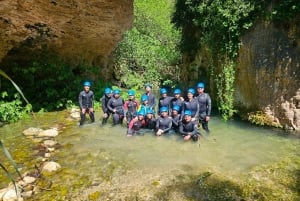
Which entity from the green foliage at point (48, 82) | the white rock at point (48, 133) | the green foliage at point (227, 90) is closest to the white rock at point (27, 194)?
the white rock at point (48, 133)

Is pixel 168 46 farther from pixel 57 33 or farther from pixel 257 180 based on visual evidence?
pixel 257 180

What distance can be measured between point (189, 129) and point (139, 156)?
196cm

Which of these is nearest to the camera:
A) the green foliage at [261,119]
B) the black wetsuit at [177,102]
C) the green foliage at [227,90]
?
the green foliage at [261,119]

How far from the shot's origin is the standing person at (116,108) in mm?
10727

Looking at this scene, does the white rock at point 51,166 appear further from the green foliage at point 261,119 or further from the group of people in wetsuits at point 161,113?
the green foliage at point 261,119

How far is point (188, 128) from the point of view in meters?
9.24

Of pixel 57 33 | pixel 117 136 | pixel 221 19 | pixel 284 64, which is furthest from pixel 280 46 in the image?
pixel 57 33

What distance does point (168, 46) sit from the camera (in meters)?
21.6

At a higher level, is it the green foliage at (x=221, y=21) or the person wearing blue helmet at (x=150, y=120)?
the green foliage at (x=221, y=21)

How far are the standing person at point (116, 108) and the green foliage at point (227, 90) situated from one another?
341cm

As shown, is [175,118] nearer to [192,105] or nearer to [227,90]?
[192,105]

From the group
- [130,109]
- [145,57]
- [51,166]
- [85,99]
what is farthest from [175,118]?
[145,57]

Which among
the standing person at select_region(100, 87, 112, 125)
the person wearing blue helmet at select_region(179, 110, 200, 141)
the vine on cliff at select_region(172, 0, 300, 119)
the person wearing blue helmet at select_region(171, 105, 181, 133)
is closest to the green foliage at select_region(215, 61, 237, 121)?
the vine on cliff at select_region(172, 0, 300, 119)

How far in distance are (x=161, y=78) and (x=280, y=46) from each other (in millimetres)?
9329
